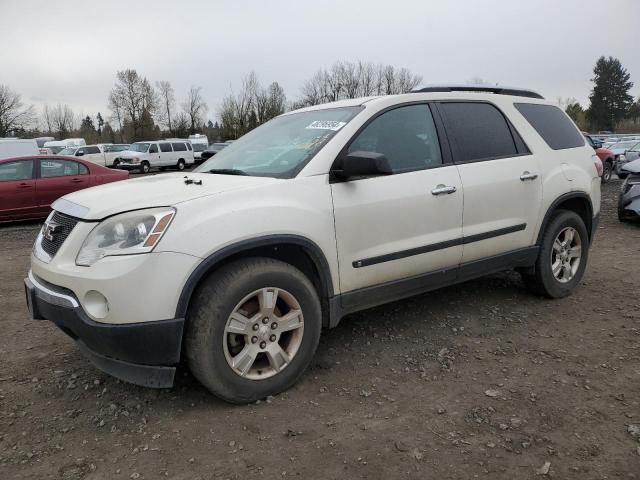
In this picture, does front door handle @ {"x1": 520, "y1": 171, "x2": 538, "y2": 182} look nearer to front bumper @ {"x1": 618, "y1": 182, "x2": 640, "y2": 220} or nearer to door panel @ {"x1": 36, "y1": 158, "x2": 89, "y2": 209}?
front bumper @ {"x1": 618, "y1": 182, "x2": 640, "y2": 220}

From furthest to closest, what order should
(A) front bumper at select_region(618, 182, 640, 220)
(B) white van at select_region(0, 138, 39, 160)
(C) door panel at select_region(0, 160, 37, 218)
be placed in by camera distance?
1. (B) white van at select_region(0, 138, 39, 160)
2. (C) door panel at select_region(0, 160, 37, 218)
3. (A) front bumper at select_region(618, 182, 640, 220)

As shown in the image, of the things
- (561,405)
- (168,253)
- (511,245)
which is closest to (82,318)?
(168,253)

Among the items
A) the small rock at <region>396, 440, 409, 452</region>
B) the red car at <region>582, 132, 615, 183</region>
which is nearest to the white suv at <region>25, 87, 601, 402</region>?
the small rock at <region>396, 440, 409, 452</region>

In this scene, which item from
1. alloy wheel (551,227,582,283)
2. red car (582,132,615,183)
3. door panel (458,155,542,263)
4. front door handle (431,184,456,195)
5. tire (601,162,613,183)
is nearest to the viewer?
front door handle (431,184,456,195)

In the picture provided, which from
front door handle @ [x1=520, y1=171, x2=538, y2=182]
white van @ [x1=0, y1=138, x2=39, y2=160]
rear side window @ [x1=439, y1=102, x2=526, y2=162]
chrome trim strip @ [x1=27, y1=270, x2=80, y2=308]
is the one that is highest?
white van @ [x1=0, y1=138, x2=39, y2=160]

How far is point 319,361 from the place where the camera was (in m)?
3.54

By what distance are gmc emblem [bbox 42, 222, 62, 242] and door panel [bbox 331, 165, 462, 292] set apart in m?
1.64

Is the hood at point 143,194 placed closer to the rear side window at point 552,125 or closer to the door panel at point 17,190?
the rear side window at point 552,125

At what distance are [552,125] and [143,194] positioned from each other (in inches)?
142

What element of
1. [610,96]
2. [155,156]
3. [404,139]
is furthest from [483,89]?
[610,96]

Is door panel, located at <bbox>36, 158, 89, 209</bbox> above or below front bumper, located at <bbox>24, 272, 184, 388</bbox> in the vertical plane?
above

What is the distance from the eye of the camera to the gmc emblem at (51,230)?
3.00 m

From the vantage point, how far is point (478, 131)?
4051 millimetres

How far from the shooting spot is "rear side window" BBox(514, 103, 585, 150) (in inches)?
177
